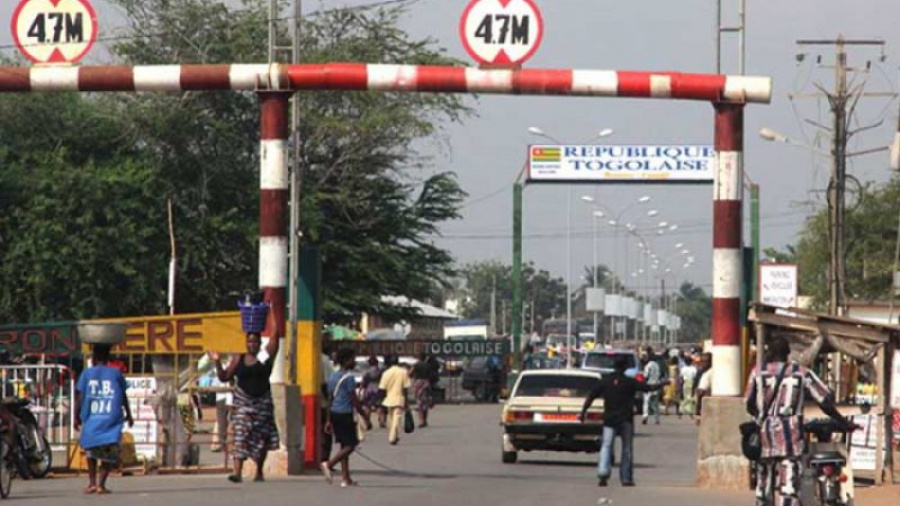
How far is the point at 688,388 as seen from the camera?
54.4 metres

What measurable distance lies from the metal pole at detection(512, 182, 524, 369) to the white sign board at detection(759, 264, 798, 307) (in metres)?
25.4

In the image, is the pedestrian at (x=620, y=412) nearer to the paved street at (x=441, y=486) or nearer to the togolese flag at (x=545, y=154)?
the paved street at (x=441, y=486)

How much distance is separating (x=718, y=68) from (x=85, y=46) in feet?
26.7

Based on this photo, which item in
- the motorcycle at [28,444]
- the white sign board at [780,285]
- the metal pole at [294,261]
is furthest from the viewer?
the white sign board at [780,285]

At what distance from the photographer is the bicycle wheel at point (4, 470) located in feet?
68.3

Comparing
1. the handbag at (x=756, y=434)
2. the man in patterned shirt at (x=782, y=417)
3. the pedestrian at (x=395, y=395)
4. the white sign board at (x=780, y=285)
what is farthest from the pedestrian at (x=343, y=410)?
the white sign board at (x=780, y=285)

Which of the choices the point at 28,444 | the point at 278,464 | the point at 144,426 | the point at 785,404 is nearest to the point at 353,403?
the point at 278,464

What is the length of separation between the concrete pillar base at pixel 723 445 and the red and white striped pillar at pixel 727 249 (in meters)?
0.34

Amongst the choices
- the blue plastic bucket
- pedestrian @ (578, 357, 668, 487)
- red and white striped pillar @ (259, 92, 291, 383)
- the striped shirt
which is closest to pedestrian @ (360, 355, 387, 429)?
pedestrian @ (578, 357, 668, 487)

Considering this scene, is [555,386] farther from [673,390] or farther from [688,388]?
[673,390]

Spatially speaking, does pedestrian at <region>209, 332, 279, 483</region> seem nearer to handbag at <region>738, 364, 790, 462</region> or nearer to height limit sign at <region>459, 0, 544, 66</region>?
height limit sign at <region>459, 0, 544, 66</region>

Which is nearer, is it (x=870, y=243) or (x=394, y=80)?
(x=394, y=80)

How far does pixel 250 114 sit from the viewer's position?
2429 inches

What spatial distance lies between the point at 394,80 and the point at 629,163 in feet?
171
